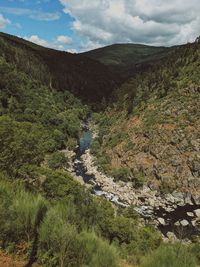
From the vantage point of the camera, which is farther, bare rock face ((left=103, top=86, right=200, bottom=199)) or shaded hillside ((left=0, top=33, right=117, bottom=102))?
shaded hillside ((left=0, top=33, right=117, bottom=102))

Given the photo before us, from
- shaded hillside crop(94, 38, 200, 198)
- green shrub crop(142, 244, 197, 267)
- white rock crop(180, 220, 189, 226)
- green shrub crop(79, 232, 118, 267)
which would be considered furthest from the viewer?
shaded hillside crop(94, 38, 200, 198)

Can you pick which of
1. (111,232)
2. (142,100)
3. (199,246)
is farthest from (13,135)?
(142,100)

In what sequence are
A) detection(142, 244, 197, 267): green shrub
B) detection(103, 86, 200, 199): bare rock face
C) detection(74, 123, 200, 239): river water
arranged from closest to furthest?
detection(142, 244, 197, 267): green shrub, detection(74, 123, 200, 239): river water, detection(103, 86, 200, 199): bare rock face

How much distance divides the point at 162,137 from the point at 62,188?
3139 centimetres

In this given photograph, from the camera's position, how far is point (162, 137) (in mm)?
69188

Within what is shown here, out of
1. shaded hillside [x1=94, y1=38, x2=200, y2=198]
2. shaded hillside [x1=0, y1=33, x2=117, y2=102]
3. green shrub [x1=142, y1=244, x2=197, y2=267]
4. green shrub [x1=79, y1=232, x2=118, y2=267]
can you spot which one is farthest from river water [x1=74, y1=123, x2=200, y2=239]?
shaded hillside [x1=0, y1=33, x2=117, y2=102]

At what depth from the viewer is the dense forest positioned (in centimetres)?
1165

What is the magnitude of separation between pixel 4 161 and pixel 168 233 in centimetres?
2278

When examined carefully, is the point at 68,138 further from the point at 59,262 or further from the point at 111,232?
the point at 59,262

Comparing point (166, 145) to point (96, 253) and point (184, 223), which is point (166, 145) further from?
point (96, 253)

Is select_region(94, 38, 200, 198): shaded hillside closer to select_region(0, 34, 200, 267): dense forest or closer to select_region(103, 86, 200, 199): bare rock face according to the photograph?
select_region(103, 86, 200, 199): bare rock face

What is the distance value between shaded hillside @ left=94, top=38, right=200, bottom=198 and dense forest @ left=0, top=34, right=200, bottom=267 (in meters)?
0.38

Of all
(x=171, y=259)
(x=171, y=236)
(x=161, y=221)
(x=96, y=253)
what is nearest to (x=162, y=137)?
(x=161, y=221)

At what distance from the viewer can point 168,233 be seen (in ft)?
150
